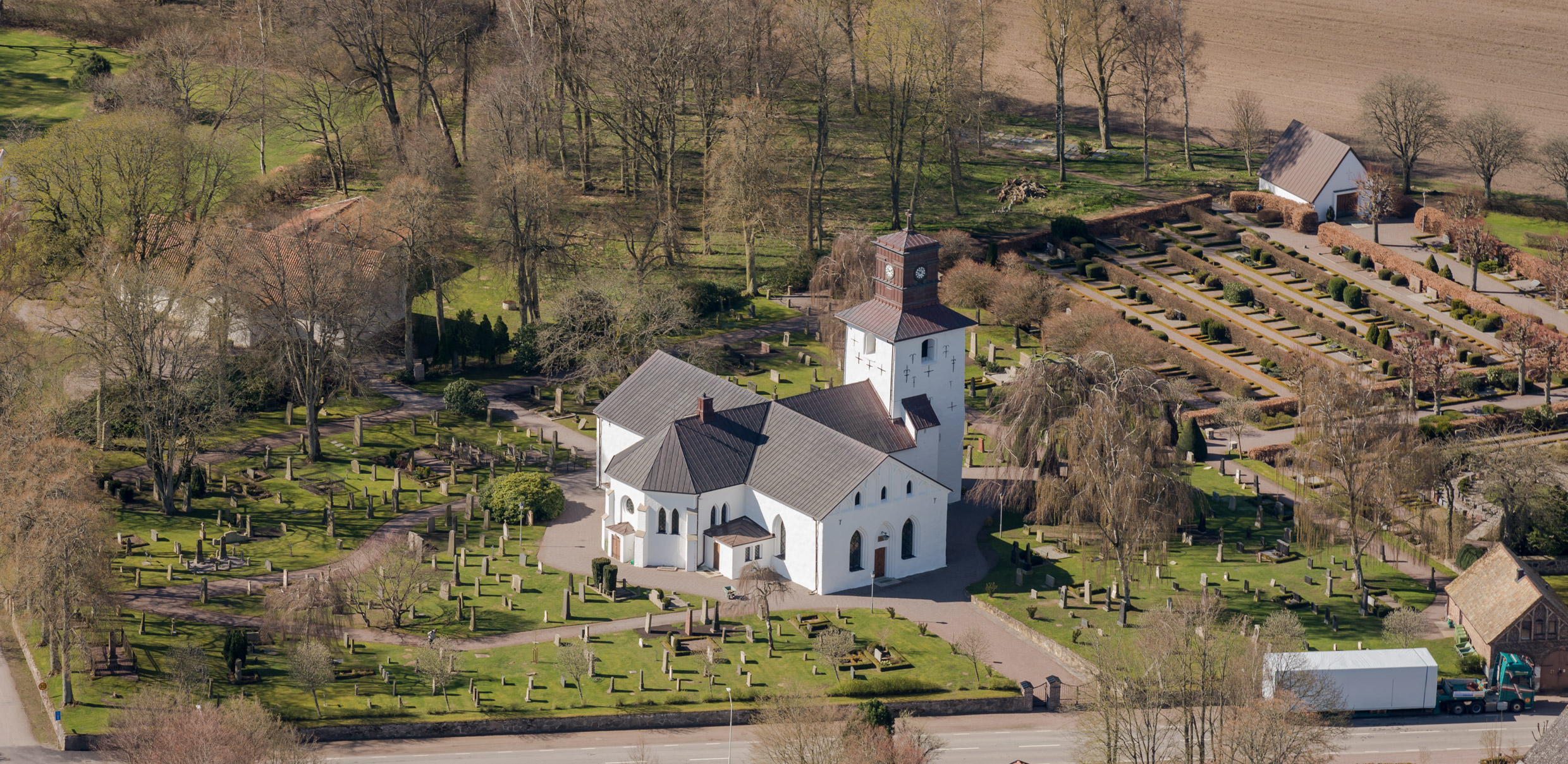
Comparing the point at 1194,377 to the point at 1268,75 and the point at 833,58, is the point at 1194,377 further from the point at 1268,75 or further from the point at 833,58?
the point at 1268,75

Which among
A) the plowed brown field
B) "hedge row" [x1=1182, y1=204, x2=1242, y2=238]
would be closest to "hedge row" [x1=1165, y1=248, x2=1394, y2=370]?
"hedge row" [x1=1182, y1=204, x2=1242, y2=238]

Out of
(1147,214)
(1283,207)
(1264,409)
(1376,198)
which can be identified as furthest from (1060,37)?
(1264,409)

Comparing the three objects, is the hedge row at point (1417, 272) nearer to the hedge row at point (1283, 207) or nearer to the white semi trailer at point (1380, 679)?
the hedge row at point (1283, 207)

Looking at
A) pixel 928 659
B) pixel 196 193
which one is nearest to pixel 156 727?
pixel 928 659

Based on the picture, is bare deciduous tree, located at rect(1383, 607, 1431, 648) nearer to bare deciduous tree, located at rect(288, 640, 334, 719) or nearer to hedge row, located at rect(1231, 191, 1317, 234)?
bare deciduous tree, located at rect(288, 640, 334, 719)

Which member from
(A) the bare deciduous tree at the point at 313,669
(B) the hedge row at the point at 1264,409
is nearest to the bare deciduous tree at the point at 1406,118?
(B) the hedge row at the point at 1264,409
